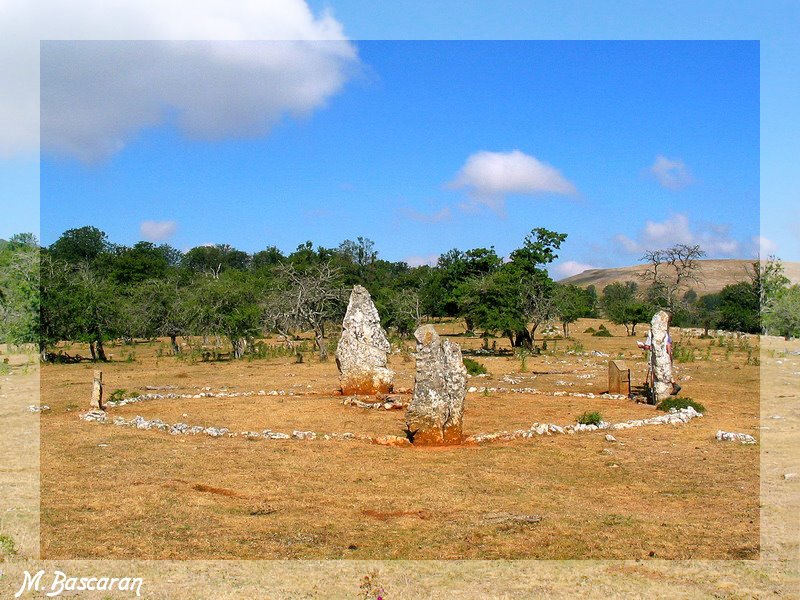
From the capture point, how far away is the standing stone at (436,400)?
15.3 m

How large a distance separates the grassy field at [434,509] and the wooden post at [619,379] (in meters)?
5.21

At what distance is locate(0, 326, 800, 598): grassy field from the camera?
7527 mm

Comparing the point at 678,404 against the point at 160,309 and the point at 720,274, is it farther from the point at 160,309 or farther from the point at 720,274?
the point at 720,274

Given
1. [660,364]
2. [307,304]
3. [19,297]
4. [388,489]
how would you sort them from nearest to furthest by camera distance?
[388,489] < [660,364] < [19,297] < [307,304]

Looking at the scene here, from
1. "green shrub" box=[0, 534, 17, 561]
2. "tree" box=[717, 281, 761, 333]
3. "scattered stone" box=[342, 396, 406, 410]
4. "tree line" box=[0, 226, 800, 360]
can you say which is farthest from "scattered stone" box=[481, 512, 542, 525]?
"tree" box=[717, 281, 761, 333]

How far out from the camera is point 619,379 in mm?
22766

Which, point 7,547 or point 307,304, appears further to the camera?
point 307,304

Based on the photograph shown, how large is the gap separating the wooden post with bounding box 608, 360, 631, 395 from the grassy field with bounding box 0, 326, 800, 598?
5.21 meters

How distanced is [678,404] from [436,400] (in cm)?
738

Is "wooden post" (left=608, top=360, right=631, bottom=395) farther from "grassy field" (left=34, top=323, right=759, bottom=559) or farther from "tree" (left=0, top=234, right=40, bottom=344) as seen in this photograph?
"tree" (left=0, top=234, right=40, bottom=344)

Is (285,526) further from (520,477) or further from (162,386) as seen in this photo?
(162,386)

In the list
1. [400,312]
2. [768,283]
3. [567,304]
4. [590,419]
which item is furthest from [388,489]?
[768,283]

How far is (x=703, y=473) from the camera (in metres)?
12.4
